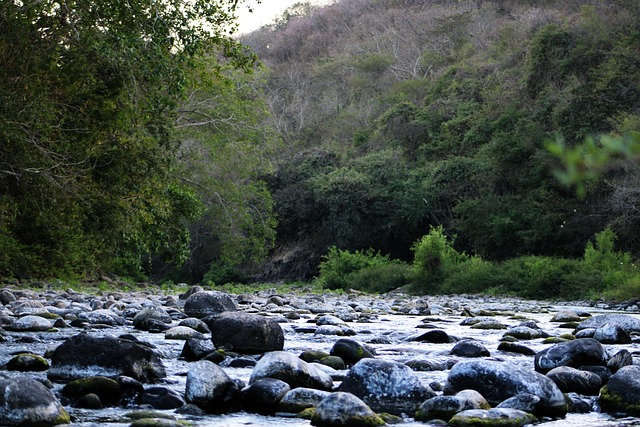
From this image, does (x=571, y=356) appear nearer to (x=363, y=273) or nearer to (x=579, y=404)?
(x=579, y=404)

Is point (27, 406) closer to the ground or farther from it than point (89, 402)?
farther from it

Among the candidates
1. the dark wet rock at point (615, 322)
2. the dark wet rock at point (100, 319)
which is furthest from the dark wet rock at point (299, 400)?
the dark wet rock at point (615, 322)

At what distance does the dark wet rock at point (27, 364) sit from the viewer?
4.32m

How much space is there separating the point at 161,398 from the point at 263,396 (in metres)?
0.51

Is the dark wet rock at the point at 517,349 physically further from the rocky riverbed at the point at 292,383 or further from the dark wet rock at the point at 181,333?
the dark wet rock at the point at 181,333

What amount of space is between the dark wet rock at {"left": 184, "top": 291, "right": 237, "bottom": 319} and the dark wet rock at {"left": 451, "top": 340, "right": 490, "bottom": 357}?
135 inches

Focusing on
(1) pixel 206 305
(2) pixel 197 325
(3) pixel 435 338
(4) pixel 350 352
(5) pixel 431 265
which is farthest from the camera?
(5) pixel 431 265

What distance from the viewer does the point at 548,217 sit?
2284 cm

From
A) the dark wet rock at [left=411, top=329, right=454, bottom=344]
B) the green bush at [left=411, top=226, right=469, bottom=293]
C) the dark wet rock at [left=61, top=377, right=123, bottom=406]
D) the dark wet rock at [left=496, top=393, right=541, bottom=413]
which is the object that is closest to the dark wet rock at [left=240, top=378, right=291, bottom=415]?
the dark wet rock at [left=61, top=377, right=123, bottom=406]

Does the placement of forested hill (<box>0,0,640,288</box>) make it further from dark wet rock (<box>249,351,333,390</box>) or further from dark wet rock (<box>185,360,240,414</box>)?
dark wet rock (<box>185,360,240,414</box>)

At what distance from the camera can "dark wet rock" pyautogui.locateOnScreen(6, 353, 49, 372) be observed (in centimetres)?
432

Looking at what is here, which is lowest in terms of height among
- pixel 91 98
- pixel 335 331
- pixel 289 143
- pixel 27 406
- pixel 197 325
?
pixel 335 331

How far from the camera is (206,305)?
8.21 m

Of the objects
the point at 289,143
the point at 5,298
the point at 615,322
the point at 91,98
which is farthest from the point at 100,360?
the point at 289,143
